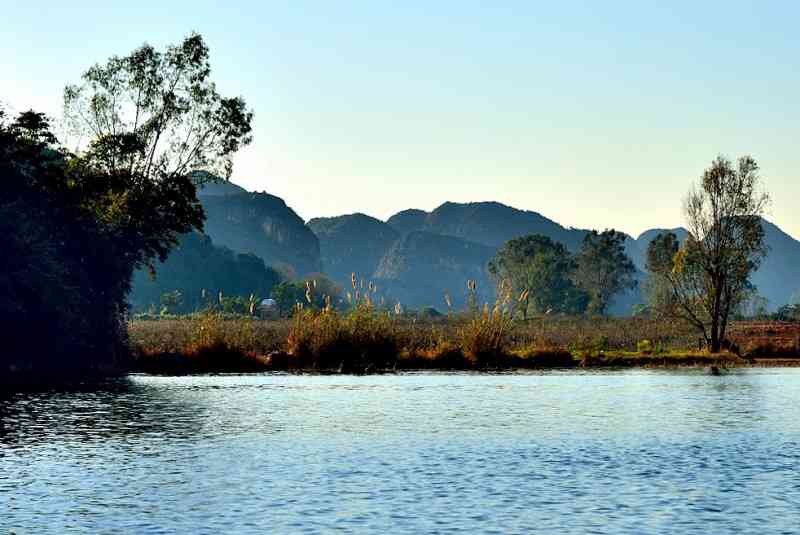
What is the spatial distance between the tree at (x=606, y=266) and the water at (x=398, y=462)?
133970mm

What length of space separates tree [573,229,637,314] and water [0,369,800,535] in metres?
134

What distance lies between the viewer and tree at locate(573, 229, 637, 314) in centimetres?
16975

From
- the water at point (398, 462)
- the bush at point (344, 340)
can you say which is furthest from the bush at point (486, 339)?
the water at point (398, 462)

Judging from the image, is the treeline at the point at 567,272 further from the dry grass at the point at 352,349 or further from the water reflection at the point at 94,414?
the water reflection at the point at 94,414

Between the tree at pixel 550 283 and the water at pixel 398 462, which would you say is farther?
the tree at pixel 550 283

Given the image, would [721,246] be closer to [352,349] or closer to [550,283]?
[352,349]

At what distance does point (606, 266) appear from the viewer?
170625 mm

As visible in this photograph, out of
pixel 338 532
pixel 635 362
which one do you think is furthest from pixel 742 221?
pixel 338 532

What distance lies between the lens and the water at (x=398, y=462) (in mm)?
15664

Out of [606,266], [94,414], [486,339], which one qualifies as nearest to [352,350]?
[486,339]

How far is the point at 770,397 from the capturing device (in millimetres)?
36031

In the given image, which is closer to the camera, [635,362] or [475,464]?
[475,464]

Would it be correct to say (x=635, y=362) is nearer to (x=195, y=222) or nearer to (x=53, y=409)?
(x=195, y=222)

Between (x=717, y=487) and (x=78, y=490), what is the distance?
10644mm
